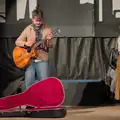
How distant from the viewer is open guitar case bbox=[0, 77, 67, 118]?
3.99 m

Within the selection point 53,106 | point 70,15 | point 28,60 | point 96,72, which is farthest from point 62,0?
point 53,106

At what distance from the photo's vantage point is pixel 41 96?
13.2ft

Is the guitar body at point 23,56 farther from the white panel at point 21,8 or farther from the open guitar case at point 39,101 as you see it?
the white panel at point 21,8

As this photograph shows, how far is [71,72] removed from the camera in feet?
19.7

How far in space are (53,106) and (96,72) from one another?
2.09m

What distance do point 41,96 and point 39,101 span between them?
0.05 meters

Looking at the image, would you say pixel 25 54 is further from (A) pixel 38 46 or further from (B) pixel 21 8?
(B) pixel 21 8

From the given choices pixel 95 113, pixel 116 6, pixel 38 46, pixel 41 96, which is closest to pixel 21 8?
pixel 116 6

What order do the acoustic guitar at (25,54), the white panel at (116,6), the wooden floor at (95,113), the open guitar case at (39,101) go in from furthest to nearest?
the white panel at (116,6)
the acoustic guitar at (25,54)
the wooden floor at (95,113)
the open guitar case at (39,101)

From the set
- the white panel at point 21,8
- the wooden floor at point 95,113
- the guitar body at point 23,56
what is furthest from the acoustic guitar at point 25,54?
the white panel at point 21,8

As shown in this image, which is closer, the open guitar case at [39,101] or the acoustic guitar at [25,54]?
the open guitar case at [39,101]

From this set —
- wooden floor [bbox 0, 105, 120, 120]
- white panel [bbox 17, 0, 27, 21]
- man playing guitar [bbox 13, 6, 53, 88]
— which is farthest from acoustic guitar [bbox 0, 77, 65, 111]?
white panel [bbox 17, 0, 27, 21]

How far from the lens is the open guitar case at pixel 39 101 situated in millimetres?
3986

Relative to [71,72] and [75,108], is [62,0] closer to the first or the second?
[71,72]
